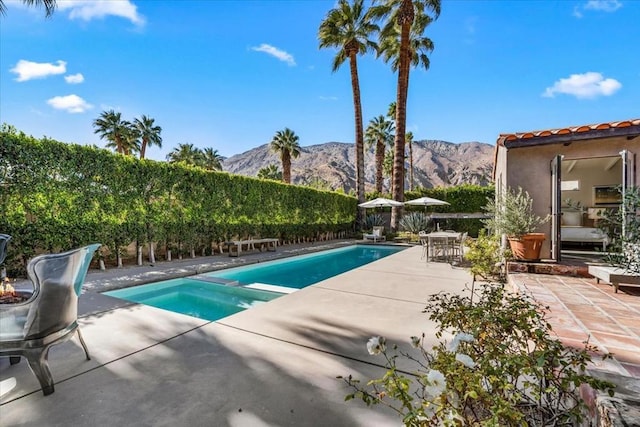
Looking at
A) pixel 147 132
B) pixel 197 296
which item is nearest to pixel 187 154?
pixel 147 132

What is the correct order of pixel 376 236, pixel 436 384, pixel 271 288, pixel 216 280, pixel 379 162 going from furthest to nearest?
pixel 379 162 → pixel 376 236 → pixel 216 280 → pixel 271 288 → pixel 436 384

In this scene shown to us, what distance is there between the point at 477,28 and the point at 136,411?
53.8 ft

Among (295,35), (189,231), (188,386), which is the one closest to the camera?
(188,386)

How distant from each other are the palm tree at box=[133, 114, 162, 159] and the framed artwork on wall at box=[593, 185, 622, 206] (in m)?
34.2

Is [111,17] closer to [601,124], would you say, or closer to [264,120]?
[601,124]

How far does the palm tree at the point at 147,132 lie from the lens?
2976 cm

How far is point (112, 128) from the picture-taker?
90.0ft

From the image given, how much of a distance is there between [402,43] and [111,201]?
1390cm

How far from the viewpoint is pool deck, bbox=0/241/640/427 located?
2004 mm

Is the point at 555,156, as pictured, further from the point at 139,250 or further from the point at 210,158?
the point at 210,158

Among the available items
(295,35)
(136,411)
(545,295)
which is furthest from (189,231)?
(295,35)

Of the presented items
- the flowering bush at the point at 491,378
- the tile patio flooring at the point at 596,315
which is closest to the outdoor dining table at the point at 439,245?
the tile patio flooring at the point at 596,315

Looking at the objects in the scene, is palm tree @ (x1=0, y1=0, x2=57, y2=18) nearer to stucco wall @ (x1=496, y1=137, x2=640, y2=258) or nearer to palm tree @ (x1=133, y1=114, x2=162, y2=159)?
stucco wall @ (x1=496, y1=137, x2=640, y2=258)

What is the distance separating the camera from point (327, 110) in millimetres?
37625
